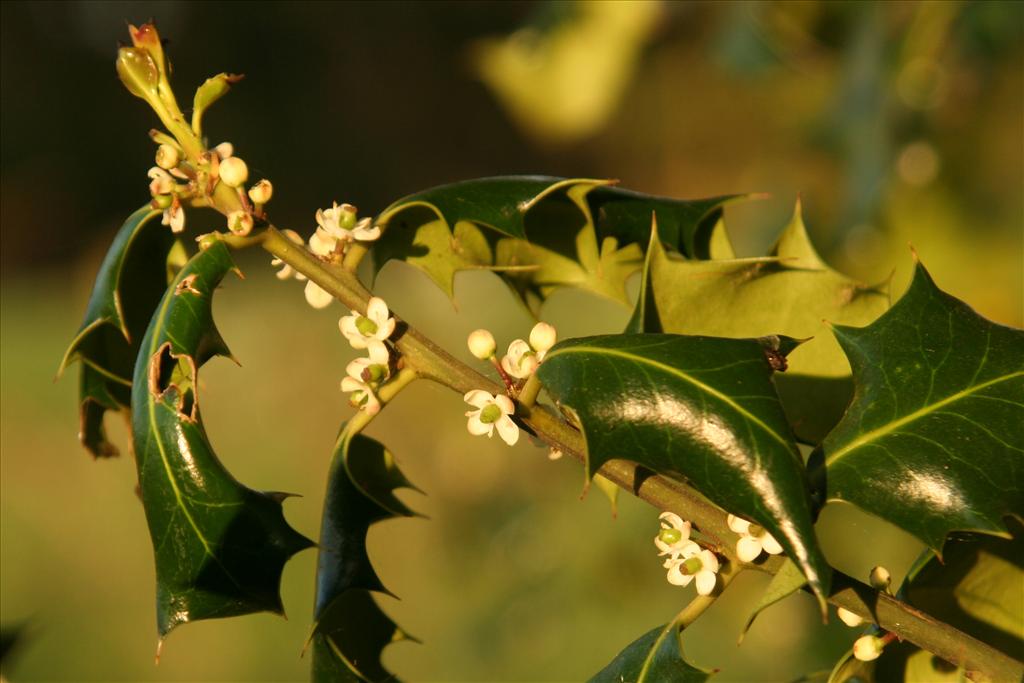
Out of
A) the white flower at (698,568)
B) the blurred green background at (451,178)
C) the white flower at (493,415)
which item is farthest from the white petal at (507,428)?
the blurred green background at (451,178)

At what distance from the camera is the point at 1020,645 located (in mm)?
712

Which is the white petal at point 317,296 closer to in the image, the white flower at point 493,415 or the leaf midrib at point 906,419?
the white flower at point 493,415

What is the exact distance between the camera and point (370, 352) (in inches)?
25.3

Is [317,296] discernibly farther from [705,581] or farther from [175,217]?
[705,581]

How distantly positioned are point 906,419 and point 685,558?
14cm

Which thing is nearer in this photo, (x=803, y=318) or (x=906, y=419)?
(x=906, y=419)

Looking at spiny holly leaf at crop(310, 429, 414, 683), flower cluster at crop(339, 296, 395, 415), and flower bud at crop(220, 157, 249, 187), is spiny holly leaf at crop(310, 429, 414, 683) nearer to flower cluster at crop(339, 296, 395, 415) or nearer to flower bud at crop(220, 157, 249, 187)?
flower cluster at crop(339, 296, 395, 415)

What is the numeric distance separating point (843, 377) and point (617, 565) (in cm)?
145

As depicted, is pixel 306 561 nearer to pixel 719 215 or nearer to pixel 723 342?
pixel 719 215

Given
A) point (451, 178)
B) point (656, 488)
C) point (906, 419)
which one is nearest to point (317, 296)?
point (656, 488)

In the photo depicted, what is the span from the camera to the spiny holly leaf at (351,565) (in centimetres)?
69

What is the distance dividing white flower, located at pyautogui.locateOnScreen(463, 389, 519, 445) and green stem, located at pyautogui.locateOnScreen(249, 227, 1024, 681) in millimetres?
13

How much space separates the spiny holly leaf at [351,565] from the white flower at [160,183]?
17 cm

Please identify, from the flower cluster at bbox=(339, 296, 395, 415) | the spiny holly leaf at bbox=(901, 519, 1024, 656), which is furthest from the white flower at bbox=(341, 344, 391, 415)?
the spiny holly leaf at bbox=(901, 519, 1024, 656)
